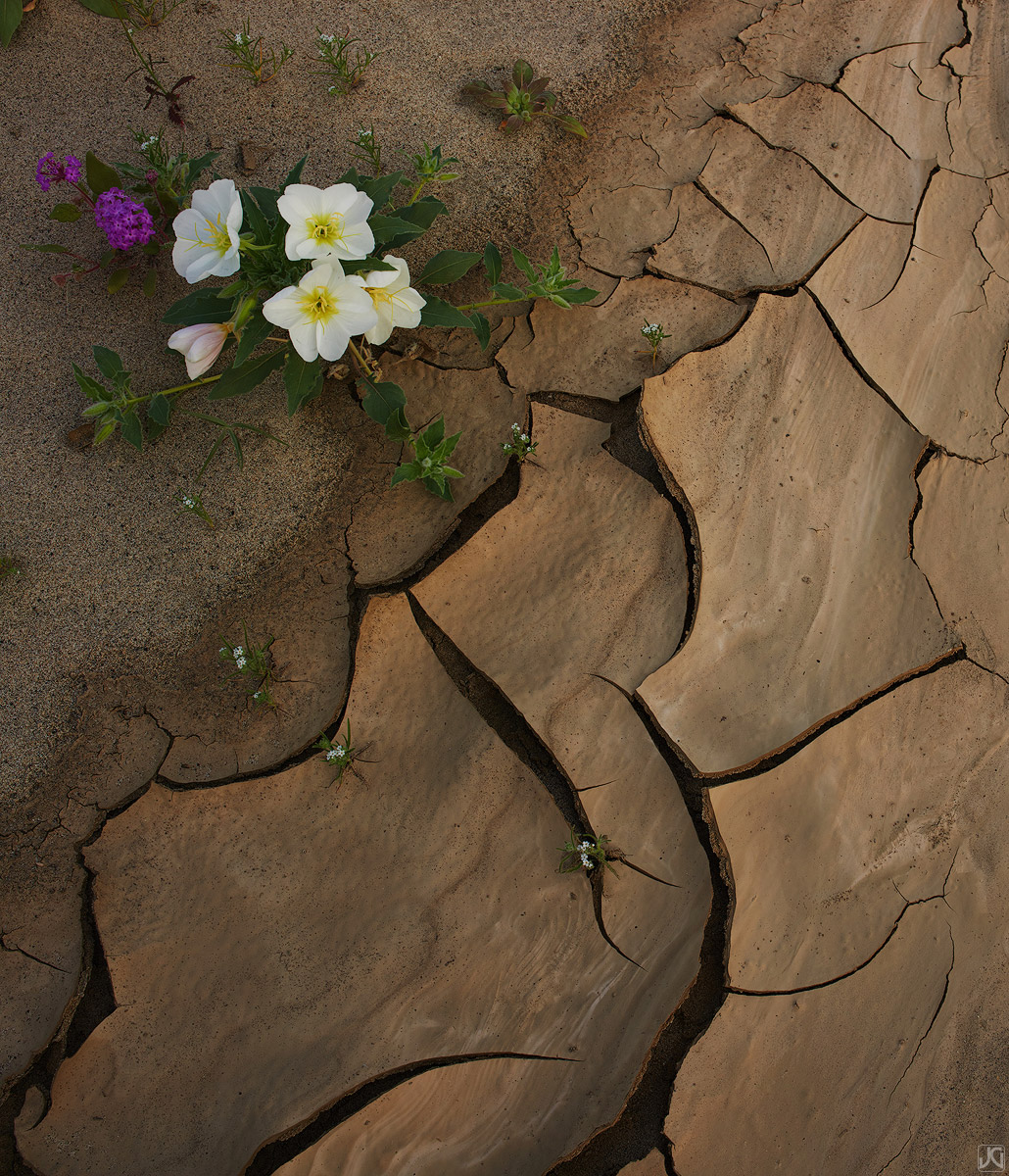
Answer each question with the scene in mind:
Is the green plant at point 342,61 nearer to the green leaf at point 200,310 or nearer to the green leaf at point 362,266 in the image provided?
the green leaf at point 200,310

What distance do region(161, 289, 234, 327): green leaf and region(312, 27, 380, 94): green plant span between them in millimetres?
1315

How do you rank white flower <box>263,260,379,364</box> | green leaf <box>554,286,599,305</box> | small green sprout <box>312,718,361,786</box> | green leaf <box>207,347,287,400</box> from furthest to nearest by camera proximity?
green leaf <box>554,286,599,305</box> < green leaf <box>207,347,287,400</box> < small green sprout <box>312,718,361,786</box> < white flower <box>263,260,379,364</box>

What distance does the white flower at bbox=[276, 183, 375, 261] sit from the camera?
1639mm

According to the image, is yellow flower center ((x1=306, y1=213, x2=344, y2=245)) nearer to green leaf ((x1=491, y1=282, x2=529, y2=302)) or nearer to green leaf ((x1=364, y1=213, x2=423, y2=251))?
green leaf ((x1=364, y1=213, x2=423, y2=251))

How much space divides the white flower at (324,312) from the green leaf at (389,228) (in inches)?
10.6

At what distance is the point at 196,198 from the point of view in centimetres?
169

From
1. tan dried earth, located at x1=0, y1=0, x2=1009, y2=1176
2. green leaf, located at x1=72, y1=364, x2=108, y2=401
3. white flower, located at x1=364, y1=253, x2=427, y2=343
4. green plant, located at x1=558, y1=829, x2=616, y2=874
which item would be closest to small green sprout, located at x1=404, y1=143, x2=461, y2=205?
tan dried earth, located at x1=0, y1=0, x2=1009, y2=1176

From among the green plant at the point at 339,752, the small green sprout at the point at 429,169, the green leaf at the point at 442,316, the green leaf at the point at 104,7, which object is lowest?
the green plant at the point at 339,752

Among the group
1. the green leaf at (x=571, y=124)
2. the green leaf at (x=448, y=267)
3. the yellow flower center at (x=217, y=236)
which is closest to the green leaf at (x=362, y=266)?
the yellow flower center at (x=217, y=236)

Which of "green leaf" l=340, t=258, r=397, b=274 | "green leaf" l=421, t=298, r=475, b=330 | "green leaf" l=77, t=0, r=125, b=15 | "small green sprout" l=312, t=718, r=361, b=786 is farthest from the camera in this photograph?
"green leaf" l=77, t=0, r=125, b=15

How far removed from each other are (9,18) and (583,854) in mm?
3383

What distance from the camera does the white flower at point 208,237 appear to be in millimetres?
1641

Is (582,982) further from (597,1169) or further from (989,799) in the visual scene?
(989,799)

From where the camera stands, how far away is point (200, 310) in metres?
1.97
